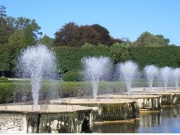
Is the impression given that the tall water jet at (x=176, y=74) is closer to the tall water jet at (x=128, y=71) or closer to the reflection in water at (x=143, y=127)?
the tall water jet at (x=128, y=71)

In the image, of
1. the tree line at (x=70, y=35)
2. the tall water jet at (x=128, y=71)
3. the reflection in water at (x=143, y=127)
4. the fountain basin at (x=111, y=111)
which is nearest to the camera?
the reflection in water at (x=143, y=127)

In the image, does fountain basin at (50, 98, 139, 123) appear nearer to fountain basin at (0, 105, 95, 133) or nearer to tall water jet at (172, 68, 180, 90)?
fountain basin at (0, 105, 95, 133)

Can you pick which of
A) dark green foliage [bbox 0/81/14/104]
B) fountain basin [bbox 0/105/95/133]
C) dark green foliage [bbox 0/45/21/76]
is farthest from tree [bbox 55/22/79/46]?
fountain basin [bbox 0/105/95/133]

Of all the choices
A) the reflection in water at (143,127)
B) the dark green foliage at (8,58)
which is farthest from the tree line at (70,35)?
the reflection in water at (143,127)

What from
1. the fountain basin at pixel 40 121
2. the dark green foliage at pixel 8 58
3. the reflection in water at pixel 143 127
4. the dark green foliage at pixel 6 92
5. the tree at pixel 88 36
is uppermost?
the tree at pixel 88 36

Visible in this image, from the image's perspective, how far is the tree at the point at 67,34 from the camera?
6078 cm

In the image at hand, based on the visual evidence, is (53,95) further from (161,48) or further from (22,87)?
(161,48)

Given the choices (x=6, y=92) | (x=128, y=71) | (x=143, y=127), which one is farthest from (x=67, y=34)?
(x=143, y=127)

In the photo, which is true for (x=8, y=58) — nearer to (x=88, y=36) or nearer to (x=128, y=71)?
(x=128, y=71)

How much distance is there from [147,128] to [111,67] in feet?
90.9

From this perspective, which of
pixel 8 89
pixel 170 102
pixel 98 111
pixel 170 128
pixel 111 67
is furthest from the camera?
pixel 111 67

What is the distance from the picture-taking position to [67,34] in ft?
202

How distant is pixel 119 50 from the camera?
3972 centimetres

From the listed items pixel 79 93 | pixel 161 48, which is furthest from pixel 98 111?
pixel 161 48
